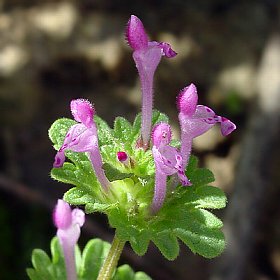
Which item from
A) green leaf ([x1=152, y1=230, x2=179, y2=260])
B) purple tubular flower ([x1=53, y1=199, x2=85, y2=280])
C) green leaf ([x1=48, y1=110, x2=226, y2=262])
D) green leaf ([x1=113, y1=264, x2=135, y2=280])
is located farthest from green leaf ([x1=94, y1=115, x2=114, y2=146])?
green leaf ([x1=113, y1=264, x2=135, y2=280])

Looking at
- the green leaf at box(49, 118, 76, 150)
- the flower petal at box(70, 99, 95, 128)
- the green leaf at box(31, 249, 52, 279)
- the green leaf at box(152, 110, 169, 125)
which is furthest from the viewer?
the green leaf at box(31, 249, 52, 279)

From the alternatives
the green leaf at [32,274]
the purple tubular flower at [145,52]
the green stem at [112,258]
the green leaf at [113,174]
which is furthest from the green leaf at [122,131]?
the green leaf at [32,274]

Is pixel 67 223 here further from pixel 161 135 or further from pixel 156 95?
pixel 156 95

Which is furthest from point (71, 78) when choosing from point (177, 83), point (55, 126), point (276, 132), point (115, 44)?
point (55, 126)

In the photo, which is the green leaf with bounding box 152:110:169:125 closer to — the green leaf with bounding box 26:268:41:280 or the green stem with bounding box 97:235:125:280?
the green stem with bounding box 97:235:125:280

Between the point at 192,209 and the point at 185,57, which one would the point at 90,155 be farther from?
the point at 185,57

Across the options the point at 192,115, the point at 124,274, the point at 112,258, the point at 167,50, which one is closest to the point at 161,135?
the point at 192,115
